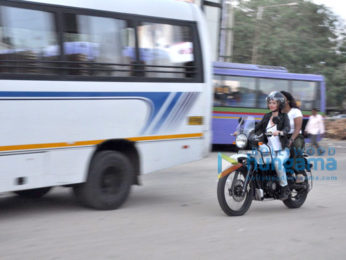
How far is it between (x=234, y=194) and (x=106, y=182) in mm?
1821

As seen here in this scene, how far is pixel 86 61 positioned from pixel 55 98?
0.76 metres

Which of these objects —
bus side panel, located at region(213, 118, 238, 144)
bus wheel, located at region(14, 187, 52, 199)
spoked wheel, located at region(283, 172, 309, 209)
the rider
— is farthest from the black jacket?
bus side panel, located at region(213, 118, 238, 144)

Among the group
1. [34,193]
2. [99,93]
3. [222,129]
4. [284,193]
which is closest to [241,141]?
[284,193]

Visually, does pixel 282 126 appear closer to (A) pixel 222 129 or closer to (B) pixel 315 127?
(B) pixel 315 127

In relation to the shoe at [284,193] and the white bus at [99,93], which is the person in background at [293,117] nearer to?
the shoe at [284,193]

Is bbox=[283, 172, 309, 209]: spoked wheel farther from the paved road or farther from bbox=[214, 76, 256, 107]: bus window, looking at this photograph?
bbox=[214, 76, 256, 107]: bus window

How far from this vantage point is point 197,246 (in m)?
5.64

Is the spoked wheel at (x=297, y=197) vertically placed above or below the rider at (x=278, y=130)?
below

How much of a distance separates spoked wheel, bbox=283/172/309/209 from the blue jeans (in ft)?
1.71

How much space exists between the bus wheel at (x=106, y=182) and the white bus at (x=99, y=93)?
0.05 feet

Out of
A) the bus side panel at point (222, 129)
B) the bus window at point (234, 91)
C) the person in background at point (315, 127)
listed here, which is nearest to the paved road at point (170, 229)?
the person in background at point (315, 127)

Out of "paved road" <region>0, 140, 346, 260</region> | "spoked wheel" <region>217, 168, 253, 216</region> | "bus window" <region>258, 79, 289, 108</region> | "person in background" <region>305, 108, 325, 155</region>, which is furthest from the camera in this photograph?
"bus window" <region>258, 79, 289, 108</region>

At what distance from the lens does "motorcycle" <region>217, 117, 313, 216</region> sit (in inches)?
277

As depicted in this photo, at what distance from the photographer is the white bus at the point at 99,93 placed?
668 centimetres
